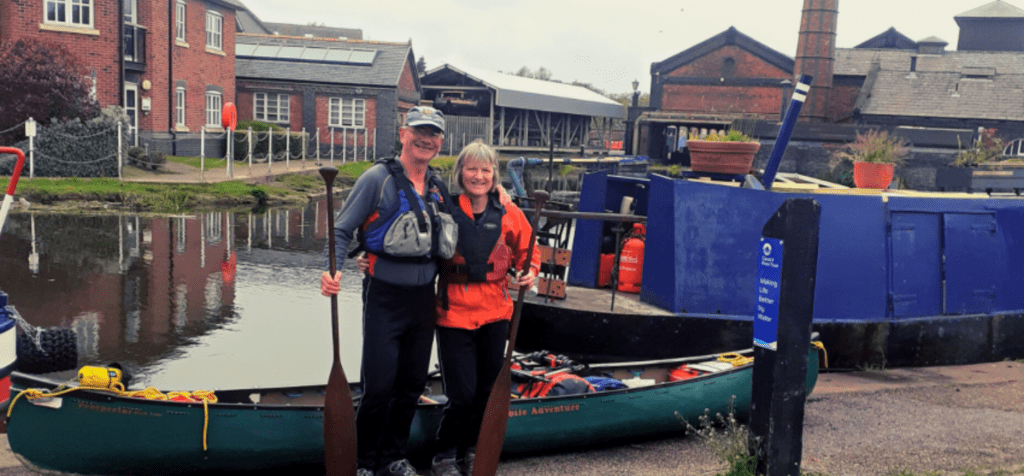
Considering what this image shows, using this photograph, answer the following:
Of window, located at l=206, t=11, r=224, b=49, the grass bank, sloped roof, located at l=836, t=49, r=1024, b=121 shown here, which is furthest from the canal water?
sloped roof, located at l=836, t=49, r=1024, b=121

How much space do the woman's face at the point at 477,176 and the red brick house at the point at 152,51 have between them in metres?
22.7

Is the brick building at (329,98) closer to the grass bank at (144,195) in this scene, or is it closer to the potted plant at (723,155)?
the grass bank at (144,195)

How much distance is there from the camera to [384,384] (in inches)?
197

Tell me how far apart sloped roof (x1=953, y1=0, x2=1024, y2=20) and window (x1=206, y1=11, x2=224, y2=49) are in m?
45.9

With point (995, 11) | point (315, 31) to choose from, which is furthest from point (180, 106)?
point (315, 31)

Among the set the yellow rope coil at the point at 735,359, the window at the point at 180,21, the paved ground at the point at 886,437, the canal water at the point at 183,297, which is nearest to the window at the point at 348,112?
the window at the point at 180,21

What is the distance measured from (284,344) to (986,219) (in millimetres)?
7347

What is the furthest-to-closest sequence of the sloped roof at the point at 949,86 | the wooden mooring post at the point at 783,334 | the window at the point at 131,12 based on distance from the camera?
the sloped roof at the point at 949,86 < the window at the point at 131,12 < the wooden mooring post at the point at 783,334

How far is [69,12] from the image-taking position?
1025 inches

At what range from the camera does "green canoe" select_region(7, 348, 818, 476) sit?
488 centimetres

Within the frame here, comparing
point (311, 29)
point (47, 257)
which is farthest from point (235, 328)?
point (311, 29)

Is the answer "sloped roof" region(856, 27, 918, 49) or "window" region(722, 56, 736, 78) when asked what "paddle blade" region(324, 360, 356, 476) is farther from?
"sloped roof" region(856, 27, 918, 49)

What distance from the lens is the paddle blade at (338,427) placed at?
489cm

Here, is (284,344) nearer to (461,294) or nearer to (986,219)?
(461,294)
